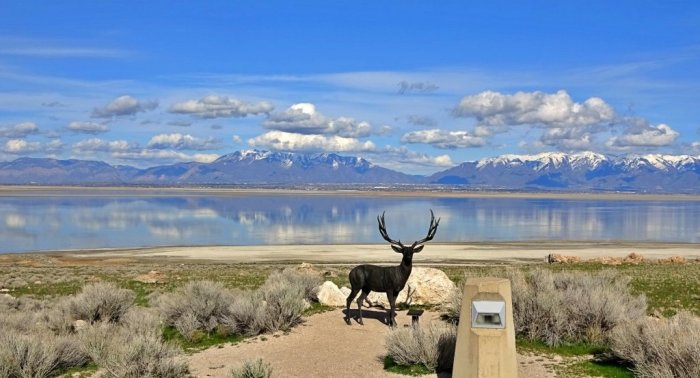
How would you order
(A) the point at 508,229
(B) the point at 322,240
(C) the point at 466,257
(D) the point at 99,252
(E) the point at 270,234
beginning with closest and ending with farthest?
(C) the point at 466,257 → (D) the point at 99,252 → (B) the point at 322,240 → (E) the point at 270,234 → (A) the point at 508,229

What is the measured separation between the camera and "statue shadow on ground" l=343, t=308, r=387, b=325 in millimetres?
16031

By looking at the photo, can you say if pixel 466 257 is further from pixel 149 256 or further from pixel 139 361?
pixel 139 361

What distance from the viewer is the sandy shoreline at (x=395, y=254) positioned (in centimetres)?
4569

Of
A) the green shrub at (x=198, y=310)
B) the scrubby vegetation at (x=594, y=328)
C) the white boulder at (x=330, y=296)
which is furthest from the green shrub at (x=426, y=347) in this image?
the white boulder at (x=330, y=296)

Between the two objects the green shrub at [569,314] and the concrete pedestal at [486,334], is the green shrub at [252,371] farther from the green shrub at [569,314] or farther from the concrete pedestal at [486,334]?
the green shrub at [569,314]

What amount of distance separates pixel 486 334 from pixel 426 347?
2985 mm

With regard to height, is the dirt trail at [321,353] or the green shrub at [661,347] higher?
the green shrub at [661,347]

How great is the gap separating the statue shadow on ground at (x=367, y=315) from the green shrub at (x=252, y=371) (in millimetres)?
4850

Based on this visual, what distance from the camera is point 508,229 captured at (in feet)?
258

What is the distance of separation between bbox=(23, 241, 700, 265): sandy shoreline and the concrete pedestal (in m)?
32.8

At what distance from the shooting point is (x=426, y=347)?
476 inches

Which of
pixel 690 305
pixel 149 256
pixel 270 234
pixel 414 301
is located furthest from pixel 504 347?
pixel 270 234

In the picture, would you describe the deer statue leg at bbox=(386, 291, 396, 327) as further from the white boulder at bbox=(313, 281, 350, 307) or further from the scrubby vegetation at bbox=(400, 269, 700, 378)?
the white boulder at bbox=(313, 281, 350, 307)

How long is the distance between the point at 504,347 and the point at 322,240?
54502 mm
